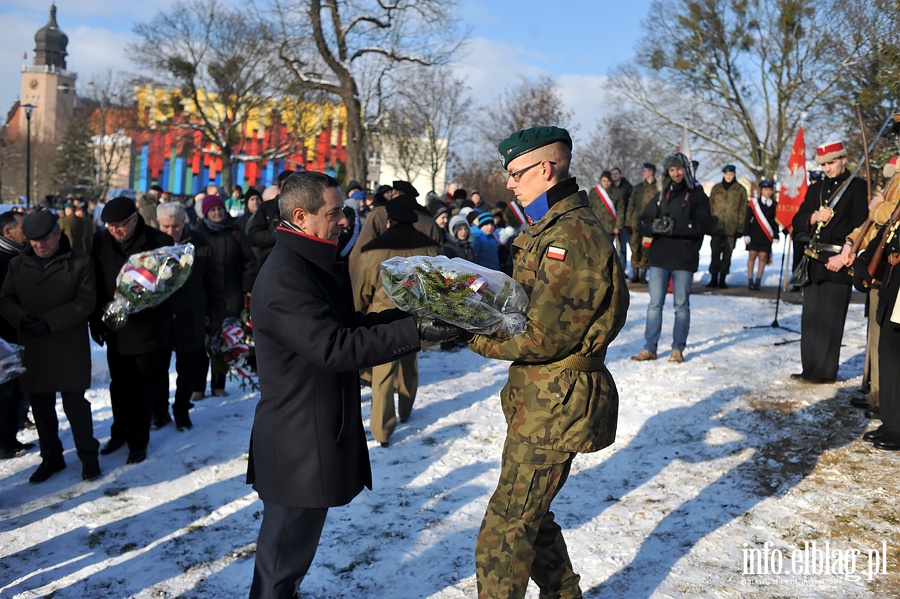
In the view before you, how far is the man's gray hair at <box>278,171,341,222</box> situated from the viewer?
3129mm

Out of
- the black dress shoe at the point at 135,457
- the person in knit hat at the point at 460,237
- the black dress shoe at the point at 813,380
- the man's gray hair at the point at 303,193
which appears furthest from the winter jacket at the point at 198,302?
the black dress shoe at the point at 813,380

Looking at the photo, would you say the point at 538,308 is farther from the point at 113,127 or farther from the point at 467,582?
the point at 113,127

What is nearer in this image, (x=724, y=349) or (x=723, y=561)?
(x=723, y=561)

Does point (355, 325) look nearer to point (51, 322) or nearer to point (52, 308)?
point (51, 322)

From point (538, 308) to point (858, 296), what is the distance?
482 inches

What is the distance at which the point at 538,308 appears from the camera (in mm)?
3004

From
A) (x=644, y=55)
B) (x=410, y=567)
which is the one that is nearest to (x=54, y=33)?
(x=644, y=55)

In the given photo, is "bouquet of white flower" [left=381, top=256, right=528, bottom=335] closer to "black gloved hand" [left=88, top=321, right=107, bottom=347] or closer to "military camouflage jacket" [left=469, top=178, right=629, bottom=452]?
"military camouflage jacket" [left=469, top=178, right=629, bottom=452]

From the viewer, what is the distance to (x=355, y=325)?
3.35 metres

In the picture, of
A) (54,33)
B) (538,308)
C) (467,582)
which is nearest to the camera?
(538,308)

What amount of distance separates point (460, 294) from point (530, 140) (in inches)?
27.9

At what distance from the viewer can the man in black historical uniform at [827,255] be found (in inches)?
277

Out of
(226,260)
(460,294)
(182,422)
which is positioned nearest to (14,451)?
(182,422)

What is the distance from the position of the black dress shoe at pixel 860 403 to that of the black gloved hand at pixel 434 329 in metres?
5.11
